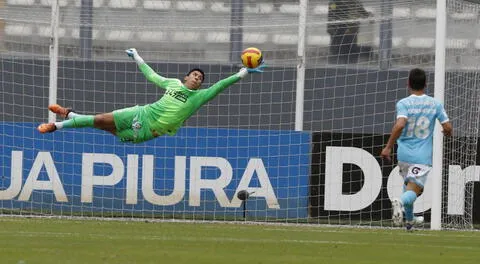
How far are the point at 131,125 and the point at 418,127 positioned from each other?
15.6ft

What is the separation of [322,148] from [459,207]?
8.53 feet

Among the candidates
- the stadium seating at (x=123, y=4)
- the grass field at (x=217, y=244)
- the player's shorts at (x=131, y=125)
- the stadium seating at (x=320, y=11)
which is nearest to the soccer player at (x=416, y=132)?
the grass field at (x=217, y=244)

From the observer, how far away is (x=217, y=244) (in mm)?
14875

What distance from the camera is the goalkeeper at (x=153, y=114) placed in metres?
17.9

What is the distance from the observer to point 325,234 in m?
18.3

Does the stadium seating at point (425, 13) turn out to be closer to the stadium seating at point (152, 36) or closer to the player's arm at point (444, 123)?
the stadium seating at point (152, 36)

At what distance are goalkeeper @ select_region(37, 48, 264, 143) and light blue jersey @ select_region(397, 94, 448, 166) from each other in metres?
3.40

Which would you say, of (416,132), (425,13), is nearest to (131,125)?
(416,132)

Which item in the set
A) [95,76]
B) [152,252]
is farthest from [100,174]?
[152,252]

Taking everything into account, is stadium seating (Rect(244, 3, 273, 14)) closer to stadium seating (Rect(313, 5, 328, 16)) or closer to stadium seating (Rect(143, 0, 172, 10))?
stadium seating (Rect(313, 5, 328, 16))

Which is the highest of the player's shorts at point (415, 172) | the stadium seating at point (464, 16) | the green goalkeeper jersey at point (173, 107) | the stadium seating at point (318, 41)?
the stadium seating at point (464, 16)

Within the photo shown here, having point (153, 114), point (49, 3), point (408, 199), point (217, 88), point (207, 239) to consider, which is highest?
point (49, 3)

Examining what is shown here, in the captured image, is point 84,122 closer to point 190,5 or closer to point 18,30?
point 18,30

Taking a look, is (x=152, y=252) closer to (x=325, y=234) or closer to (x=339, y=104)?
(x=325, y=234)
